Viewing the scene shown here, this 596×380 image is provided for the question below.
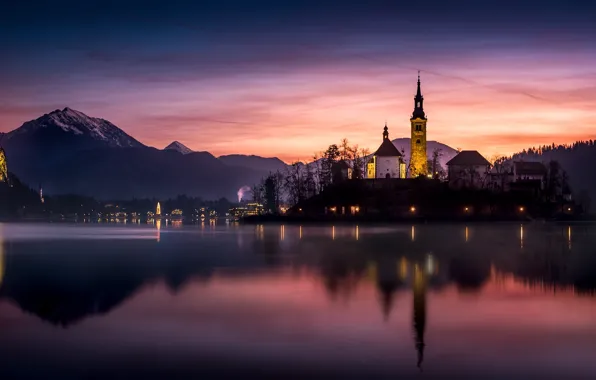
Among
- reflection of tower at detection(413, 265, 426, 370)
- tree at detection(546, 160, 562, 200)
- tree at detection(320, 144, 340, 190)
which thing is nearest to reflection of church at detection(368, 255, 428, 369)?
reflection of tower at detection(413, 265, 426, 370)

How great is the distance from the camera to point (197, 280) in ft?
145

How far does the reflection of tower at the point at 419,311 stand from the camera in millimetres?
23188

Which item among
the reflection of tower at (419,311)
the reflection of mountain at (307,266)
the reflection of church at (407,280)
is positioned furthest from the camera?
the reflection of mountain at (307,266)

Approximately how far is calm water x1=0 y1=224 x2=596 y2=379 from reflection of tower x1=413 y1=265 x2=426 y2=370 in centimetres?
5

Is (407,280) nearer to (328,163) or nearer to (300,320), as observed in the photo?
(300,320)

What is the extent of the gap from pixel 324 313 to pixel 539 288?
14021 millimetres

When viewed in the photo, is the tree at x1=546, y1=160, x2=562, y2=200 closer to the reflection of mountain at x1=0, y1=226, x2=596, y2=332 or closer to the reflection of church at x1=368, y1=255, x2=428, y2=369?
the reflection of mountain at x1=0, y1=226, x2=596, y2=332

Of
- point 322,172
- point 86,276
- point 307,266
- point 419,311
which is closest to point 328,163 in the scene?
point 322,172

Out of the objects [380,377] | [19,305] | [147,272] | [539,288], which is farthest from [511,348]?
[147,272]

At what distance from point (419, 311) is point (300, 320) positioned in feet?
16.6

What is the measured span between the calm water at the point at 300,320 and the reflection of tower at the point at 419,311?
0.05 meters

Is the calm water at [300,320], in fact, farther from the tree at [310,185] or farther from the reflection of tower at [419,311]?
the tree at [310,185]

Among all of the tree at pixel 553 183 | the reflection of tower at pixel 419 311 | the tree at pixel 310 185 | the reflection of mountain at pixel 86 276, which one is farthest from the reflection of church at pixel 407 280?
the tree at pixel 553 183

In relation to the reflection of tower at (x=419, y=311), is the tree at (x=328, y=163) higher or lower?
higher
